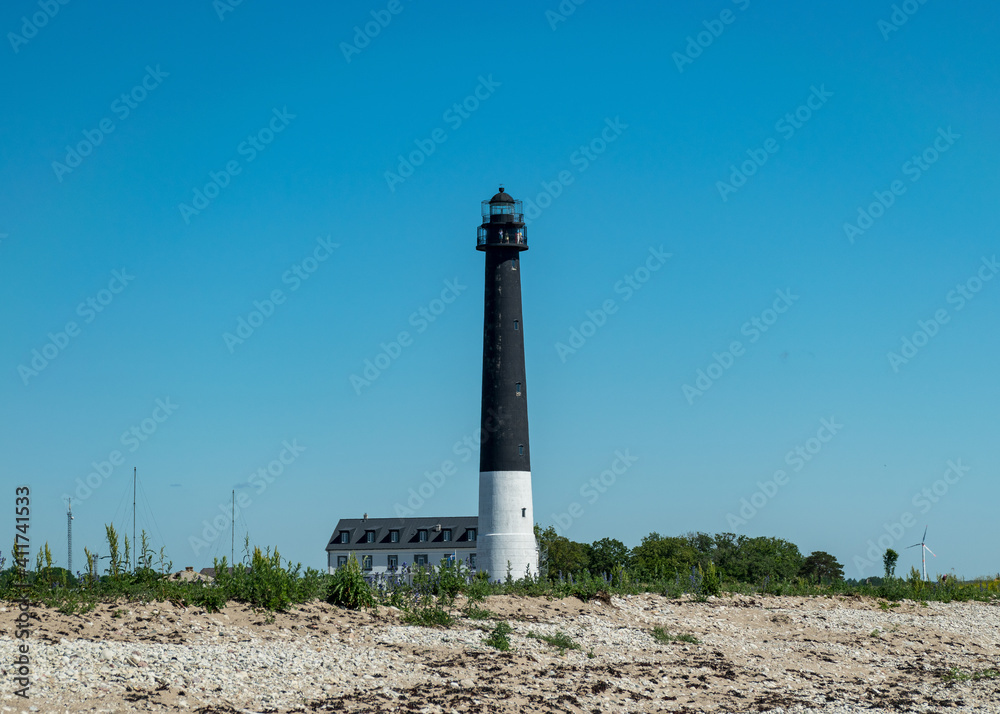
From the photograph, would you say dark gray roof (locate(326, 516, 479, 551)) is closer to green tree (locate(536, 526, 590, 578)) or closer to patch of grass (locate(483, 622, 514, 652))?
green tree (locate(536, 526, 590, 578))

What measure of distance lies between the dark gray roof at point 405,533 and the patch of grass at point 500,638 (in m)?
72.2

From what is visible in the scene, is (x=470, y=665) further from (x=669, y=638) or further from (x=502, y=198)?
(x=502, y=198)

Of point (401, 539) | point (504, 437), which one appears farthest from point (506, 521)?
point (401, 539)

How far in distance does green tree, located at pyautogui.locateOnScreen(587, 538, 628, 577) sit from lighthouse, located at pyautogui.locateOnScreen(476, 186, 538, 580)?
92.3ft

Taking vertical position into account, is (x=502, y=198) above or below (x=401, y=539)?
above

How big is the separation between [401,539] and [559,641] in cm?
7456

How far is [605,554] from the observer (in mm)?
71125

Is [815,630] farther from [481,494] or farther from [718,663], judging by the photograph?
[481,494]

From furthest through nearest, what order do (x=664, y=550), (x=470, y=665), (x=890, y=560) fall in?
(x=664, y=550), (x=890, y=560), (x=470, y=665)

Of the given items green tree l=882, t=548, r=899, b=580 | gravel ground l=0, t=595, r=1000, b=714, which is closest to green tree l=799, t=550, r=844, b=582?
green tree l=882, t=548, r=899, b=580

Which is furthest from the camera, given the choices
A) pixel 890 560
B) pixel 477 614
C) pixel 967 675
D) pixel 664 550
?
pixel 664 550

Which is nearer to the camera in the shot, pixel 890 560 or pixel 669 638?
pixel 669 638

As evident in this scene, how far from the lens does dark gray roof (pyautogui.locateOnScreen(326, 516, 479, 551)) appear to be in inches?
3652

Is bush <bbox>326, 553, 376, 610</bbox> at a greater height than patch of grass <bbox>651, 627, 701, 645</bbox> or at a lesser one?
greater
